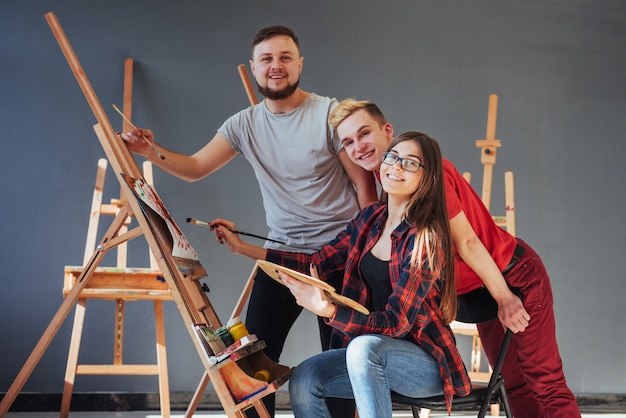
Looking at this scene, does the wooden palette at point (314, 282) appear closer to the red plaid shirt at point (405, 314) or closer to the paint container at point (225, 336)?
the red plaid shirt at point (405, 314)

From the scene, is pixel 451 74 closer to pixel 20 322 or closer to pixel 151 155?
pixel 151 155

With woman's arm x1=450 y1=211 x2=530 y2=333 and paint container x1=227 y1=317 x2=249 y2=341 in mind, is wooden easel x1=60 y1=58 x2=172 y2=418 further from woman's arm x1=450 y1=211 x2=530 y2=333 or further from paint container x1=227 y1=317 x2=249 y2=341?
woman's arm x1=450 y1=211 x2=530 y2=333

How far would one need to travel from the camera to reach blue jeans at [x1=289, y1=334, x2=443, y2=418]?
1.76 metres

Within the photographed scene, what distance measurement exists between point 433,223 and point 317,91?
2.23m

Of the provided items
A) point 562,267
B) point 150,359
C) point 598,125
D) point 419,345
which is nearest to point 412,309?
point 419,345

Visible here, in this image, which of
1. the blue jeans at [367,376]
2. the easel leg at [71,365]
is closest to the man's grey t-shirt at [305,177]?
the blue jeans at [367,376]

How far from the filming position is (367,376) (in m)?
1.75

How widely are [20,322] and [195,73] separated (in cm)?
159

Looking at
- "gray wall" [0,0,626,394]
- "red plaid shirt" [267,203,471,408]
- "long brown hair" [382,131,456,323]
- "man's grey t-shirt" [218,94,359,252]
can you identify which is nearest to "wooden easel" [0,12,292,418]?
"red plaid shirt" [267,203,471,408]

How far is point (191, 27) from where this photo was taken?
3938 millimetres

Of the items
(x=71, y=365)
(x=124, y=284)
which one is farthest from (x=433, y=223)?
(x=71, y=365)

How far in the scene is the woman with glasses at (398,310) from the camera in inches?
70.5

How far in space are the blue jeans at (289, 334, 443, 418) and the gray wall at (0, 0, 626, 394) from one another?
6.52ft

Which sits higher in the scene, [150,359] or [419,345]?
[419,345]
